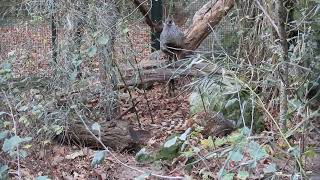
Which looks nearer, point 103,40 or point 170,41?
point 103,40

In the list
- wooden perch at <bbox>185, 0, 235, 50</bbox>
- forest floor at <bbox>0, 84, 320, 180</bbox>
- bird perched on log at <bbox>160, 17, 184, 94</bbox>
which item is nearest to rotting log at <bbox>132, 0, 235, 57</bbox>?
wooden perch at <bbox>185, 0, 235, 50</bbox>

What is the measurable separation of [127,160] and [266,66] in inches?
47.8

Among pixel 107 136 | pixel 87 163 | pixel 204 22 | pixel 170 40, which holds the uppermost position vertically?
pixel 204 22

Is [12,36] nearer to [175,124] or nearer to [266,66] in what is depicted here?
[175,124]

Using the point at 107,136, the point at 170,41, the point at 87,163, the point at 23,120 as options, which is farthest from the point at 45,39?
the point at 23,120

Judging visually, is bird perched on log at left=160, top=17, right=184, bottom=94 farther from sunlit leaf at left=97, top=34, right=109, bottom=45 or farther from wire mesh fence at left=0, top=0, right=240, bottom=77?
sunlit leaf at left=97, top=34, right=109, bottom=45

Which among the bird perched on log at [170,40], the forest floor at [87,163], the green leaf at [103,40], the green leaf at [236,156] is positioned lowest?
the forest floor at [87,163]

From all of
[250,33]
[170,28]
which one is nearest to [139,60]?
[170,28]

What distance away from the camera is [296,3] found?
3.87 metres

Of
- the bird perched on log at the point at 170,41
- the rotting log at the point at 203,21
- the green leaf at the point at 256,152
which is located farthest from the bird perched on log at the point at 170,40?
the green leaf at the point at 256,152

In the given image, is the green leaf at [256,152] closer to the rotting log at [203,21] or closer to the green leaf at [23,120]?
the green leaf at [23,120]

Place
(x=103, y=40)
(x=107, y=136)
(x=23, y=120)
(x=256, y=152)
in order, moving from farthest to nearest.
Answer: (x=107, y=136) → (x=103, y=40) → (x=23, y=120) → (x=256, y=152)

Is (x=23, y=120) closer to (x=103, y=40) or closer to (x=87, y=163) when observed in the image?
(x=87, y=163)

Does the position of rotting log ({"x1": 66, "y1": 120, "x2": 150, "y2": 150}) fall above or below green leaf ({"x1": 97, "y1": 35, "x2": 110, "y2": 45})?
below
